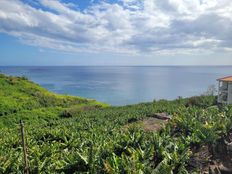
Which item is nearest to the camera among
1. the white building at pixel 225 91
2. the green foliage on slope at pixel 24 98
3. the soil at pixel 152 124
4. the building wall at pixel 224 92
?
the soil at pixel 152 124

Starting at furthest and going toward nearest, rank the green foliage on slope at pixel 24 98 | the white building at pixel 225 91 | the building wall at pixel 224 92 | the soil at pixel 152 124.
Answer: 1. the green foliage on slope at pixel 24 98
2. the building wall at pixel 224 92
3. the white building at pixel 225 91
4. the soil at pixel 152 124

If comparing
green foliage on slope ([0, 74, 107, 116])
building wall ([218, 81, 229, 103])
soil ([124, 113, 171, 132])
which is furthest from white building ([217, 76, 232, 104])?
green foliage on slope ([0, 74, 107, 116])

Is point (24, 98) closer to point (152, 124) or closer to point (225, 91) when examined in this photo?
point (152, 124)

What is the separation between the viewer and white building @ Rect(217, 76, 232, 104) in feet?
106

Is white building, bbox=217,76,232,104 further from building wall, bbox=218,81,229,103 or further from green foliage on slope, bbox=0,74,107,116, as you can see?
green foliage on slope, bbox=0,74,107,116

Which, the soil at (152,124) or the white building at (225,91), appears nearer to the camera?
the soil at (152,124)

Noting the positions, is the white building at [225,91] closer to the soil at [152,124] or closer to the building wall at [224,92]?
the building wall at [224,92]

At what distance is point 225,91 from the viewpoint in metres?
33.0

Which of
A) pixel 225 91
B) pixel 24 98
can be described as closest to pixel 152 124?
pixel 225 91

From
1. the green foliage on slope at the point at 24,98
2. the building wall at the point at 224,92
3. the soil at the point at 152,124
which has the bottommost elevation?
the green foliage on slope at the point at 24,98

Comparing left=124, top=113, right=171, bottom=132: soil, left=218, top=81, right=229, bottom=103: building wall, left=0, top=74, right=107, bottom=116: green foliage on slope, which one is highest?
left=218, top=81, right=229, bottom=103: building wall

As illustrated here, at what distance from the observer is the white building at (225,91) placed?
32.4 meters

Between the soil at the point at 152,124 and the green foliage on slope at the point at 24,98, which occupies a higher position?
the soil at the point at 152,124

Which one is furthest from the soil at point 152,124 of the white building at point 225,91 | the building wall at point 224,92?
the building wall at point 224,92
